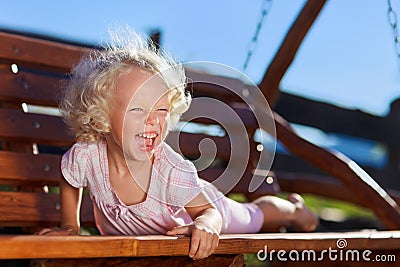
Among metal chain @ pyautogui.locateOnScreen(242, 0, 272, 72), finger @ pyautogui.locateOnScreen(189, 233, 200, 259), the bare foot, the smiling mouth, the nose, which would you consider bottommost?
the bare foot

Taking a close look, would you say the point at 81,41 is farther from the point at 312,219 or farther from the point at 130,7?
the point at 312,219

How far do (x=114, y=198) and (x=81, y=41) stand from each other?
5.45 ft

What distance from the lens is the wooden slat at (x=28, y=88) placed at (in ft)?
7.33

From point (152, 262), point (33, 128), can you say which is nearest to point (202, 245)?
point (152, 262)

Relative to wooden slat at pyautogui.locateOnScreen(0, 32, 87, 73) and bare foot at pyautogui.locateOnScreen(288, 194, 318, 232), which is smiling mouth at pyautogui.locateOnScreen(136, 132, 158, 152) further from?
wooden slat at pyautogui.locateOnScreen(0, 32, 87, 73)

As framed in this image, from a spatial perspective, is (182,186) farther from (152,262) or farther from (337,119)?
(337,119)

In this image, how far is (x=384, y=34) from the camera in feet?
11.7

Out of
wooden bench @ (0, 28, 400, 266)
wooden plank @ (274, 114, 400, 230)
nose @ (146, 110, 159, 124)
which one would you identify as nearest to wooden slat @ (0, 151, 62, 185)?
wooden bench @ (0, 28, 400, 266)

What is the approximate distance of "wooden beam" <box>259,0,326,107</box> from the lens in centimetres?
251

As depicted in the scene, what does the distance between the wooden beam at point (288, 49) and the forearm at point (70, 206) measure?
3.72ft

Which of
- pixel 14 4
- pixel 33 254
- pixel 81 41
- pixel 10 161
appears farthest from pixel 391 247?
pixel 14 4

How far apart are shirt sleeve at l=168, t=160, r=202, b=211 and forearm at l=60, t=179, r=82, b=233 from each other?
8.8 inches

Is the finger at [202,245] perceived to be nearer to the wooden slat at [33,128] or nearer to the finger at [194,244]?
the finger at [194,244]

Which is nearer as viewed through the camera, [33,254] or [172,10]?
[33,254]
